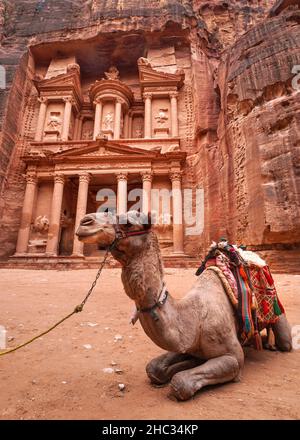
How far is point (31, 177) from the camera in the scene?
18.2m

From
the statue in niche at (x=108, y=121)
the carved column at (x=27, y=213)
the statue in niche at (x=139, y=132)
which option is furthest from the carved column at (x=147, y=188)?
the carved column at (x=27, y=213)

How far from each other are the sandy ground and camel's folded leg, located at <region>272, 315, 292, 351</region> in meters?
0.13

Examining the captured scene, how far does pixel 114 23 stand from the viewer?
75.4 ft

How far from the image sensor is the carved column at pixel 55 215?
16312 millimetres

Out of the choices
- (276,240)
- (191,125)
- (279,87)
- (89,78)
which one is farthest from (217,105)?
(89,78)

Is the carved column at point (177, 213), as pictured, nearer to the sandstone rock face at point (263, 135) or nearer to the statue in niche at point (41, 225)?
the sandstone rock face at point (263, 135)

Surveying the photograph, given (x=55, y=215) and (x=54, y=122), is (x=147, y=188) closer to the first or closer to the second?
(x=55, y=215)

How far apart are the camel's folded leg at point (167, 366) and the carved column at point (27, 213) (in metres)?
16.1

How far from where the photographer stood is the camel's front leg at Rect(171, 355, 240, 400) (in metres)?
1.98

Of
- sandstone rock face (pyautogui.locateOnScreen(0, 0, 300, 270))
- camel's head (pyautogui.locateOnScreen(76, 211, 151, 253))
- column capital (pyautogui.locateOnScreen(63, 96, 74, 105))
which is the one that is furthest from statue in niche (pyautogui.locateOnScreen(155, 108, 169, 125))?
camel's head (pyautogui.locateOnScreen(76, 211, 151, 253))

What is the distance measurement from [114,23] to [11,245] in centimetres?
2041

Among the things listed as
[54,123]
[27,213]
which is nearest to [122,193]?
[27,213]

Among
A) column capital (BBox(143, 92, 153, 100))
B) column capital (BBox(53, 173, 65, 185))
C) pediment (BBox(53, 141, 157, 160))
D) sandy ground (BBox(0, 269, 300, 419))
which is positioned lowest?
sandy ground (BBox(0, 269, 300, 419))

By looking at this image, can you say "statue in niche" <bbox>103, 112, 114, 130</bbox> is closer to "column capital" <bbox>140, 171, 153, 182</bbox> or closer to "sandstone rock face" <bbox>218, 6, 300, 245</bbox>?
"column capital" <bbox>140, 171, 153, 182</bbox>
